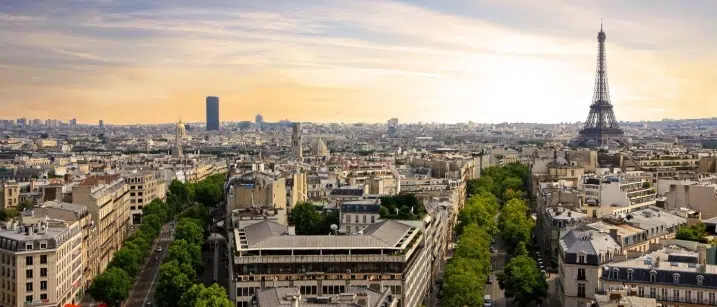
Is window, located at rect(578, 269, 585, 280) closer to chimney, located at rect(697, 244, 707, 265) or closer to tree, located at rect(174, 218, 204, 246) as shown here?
chimney, located at rect(697, 244, 707, 265)

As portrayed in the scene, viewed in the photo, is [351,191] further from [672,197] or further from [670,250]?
[670,250]

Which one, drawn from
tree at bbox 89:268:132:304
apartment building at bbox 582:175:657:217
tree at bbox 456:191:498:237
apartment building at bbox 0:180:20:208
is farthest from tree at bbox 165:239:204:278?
apartment building at bbox 582:175:657:217

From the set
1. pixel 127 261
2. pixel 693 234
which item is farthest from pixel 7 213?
pixel 693 234

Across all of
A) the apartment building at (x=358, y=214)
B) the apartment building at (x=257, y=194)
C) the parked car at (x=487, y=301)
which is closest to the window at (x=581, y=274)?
the parked car at (x=487, y=301)

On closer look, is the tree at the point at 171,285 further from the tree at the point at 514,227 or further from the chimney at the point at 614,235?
the tree at the point at 514,227

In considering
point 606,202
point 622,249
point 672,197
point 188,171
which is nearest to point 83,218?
point 622,249
